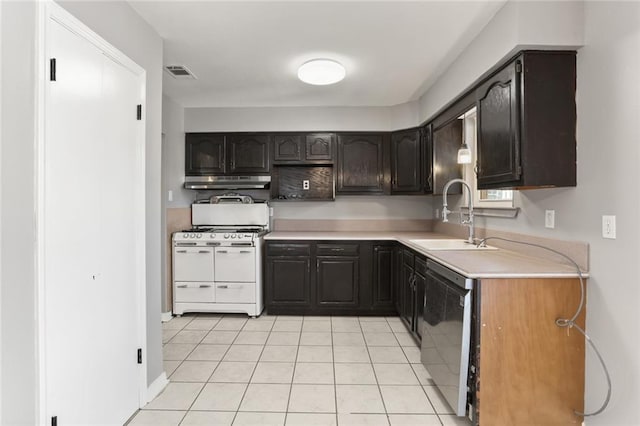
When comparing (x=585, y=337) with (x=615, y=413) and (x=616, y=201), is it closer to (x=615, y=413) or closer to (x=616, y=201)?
(x=615, y=413)

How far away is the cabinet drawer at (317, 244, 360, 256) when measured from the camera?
12.2 feet

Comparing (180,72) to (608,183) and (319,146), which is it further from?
(608,183)

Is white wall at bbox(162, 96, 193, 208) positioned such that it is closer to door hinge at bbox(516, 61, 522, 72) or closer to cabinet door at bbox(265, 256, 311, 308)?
cabinet door at bbox(265, 256, 311, 308)

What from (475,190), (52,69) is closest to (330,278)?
(475,190)

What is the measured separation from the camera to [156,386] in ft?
7.22

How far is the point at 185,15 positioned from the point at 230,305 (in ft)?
9.26

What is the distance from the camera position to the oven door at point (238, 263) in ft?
12.1

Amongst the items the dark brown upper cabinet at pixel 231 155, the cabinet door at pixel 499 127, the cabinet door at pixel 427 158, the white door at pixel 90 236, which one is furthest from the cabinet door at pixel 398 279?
the white door at pixel 90 236

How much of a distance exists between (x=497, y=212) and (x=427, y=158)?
125 centimetres

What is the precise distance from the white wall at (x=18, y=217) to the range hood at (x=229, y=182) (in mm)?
2741

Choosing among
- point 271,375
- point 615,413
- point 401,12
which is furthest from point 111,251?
point 615,413

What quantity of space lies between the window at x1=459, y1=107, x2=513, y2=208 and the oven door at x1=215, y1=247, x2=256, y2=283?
242 centimetres

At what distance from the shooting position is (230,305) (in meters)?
3.70

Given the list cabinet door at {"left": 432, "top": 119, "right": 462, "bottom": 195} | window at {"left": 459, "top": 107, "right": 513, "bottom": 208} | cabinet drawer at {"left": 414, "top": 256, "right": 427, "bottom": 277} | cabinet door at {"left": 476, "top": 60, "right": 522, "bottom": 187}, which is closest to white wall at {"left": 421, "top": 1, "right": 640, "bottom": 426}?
cabinet door at {"left": 476, "top": 60, "right": 522, "bottom": 187}
